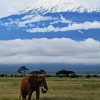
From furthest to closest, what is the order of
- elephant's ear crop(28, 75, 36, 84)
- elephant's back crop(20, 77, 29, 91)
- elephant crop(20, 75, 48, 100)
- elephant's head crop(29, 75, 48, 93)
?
1. elephant's back crop(20, 77, 29, 91)
2. elephant's ear crop(28, 75, 36, 84)
3. elephant crop(20, 75, 48, 100)
4. elephant's head crop(29, 75, 48, 93)

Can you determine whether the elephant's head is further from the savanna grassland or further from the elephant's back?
the savanna grassland

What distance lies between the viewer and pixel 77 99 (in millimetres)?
31844

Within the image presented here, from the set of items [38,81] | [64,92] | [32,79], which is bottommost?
[64,92]

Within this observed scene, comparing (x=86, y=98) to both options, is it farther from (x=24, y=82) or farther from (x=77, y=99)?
(x=24, y=82)

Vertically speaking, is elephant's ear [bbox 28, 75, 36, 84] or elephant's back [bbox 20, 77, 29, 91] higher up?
elephant's ear [bbox 28, 75, 36, 84]

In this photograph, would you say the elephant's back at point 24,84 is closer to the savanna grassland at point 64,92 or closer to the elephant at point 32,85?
the elephant at point 32,85

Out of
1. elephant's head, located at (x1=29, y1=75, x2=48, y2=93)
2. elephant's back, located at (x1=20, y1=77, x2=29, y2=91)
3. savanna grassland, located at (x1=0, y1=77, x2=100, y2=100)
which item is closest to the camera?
elephant's head, located at (x1=29, y1=75, x2=48, y2=93)

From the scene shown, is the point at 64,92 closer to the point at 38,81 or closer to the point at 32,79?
the point at 32,79

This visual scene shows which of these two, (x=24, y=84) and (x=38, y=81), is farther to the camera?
(x=24, y=84)

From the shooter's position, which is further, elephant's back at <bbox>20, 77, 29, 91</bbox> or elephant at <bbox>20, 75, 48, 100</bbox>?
elephant's back at <bbox>20, 77, 29, 91</bbox>

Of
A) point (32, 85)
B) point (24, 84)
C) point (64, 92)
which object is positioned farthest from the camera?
point (64, 92)

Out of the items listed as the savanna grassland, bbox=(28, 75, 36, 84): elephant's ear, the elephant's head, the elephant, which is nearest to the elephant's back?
the elephant

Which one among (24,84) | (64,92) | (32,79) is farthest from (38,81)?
(64,92)

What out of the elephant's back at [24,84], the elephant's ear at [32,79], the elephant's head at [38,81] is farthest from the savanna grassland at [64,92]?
the elephant's head at [38,81]
